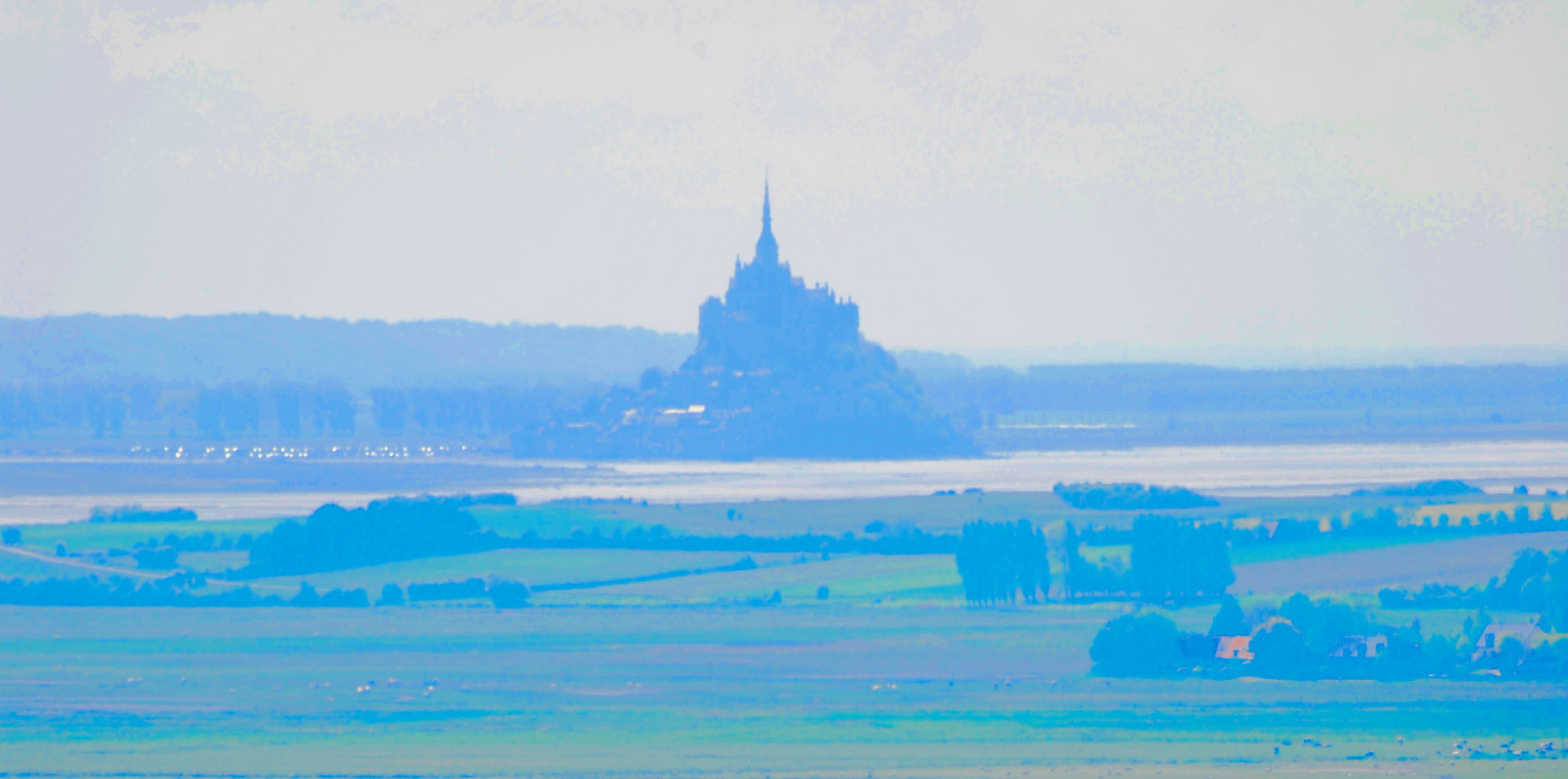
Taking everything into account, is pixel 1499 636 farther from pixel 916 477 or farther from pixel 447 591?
pixel 916 477

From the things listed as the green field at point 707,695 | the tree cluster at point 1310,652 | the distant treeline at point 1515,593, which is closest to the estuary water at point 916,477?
the green field at point 707,695

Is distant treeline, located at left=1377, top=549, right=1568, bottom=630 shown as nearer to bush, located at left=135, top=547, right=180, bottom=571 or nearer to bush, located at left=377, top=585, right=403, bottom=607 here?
bush, located at left=377, top=585, right=403, bottom=607

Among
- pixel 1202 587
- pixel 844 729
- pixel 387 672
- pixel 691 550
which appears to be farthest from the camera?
pixel 691 550

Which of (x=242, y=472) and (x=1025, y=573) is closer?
(x=1025, y=573)

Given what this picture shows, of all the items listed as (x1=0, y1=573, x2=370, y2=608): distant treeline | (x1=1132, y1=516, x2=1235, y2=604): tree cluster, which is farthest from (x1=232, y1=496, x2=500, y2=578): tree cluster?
(x1=1132, y1=516, x2=1235, y2=604): tree cluster

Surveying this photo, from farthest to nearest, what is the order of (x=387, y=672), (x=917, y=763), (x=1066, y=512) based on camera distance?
1. (x=1066, y=512)
2. (x=387, y=672)
3. (x=917, y=763)

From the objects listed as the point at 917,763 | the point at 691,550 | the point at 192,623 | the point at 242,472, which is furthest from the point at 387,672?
the point at 242,472

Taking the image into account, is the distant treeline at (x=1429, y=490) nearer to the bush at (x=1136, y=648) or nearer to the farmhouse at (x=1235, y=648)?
the farmhouse at (x=1235, y=648)

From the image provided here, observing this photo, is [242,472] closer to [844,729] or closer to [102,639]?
[102,639]

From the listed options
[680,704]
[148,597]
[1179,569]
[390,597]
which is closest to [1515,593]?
[1179,569]
